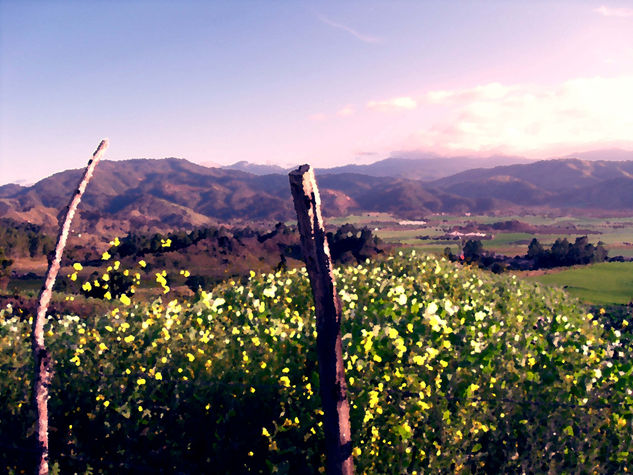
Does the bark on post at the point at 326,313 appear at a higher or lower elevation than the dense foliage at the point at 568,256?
higher

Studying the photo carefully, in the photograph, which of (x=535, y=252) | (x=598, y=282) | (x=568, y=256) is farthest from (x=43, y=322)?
(x=535, y=252)

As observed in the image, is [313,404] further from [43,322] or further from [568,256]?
[568,256]

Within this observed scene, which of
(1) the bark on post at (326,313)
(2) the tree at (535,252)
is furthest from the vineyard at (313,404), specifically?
(2) the tree at (535,252)

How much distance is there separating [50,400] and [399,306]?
5532 mm

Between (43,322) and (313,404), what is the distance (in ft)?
10.1

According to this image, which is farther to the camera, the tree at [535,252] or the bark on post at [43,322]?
the tree at [535,252]

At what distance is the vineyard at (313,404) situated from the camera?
5.96 m

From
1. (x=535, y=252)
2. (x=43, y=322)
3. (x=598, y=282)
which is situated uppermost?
(x=43, y=322)

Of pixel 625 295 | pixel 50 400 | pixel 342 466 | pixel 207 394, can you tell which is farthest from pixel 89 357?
Result: pixel 625 295

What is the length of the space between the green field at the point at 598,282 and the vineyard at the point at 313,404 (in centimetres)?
2726

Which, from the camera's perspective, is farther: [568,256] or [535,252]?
[535,252]

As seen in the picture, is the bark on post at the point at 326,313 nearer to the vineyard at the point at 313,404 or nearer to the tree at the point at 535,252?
the vineyard at the point at 313,404

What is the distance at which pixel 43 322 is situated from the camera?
15.6 feet

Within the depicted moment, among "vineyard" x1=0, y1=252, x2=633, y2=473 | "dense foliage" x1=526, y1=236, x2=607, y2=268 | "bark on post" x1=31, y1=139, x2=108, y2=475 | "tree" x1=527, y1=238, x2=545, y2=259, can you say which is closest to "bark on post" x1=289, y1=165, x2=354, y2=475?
"vineyard" x1=0, y1=252, x2=633, y2=473
